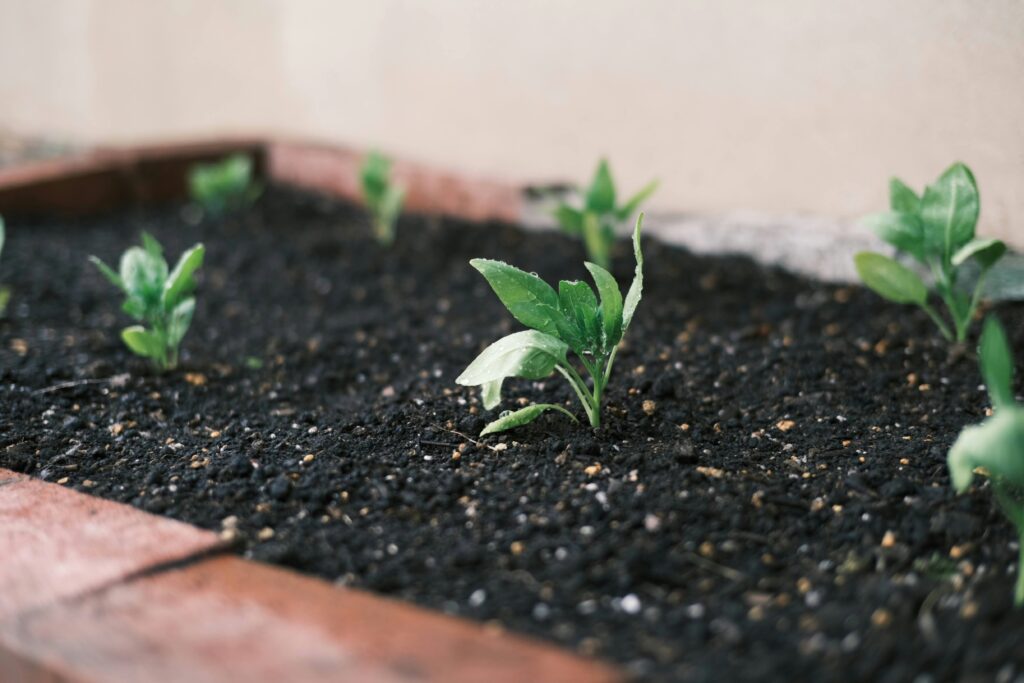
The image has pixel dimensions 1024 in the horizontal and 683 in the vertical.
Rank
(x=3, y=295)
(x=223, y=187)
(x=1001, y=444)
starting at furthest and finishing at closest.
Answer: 1. (x=223, y=187)
2. (x=3, y=295)
3. (x=1001, y=444)

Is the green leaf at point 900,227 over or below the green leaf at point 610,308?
over

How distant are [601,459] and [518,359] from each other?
0.21 meters

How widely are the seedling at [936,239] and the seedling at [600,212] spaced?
0.61 meters

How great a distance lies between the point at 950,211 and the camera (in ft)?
6.48

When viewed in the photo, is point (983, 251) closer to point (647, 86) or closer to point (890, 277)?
point (890, 277)

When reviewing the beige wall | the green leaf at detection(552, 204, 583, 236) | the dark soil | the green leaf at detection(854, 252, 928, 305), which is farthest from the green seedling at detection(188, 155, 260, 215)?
the green leaf at detection(854, 252, 928, 305)

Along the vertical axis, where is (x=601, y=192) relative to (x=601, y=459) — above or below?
above

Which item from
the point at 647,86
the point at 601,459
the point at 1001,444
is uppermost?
the point at 647,86

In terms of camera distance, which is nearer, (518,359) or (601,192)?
(518,359)

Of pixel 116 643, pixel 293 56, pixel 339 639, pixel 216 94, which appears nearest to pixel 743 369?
pixel 339 639

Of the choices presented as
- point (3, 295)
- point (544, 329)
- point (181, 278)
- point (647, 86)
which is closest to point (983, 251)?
point (544, 329)

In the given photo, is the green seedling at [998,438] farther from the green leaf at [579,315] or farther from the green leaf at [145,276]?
the green leaf at [145,276]

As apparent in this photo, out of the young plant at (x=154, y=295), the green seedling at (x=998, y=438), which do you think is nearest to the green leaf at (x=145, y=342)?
the young plant at (x=154, y=295)

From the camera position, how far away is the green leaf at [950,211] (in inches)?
76.5
